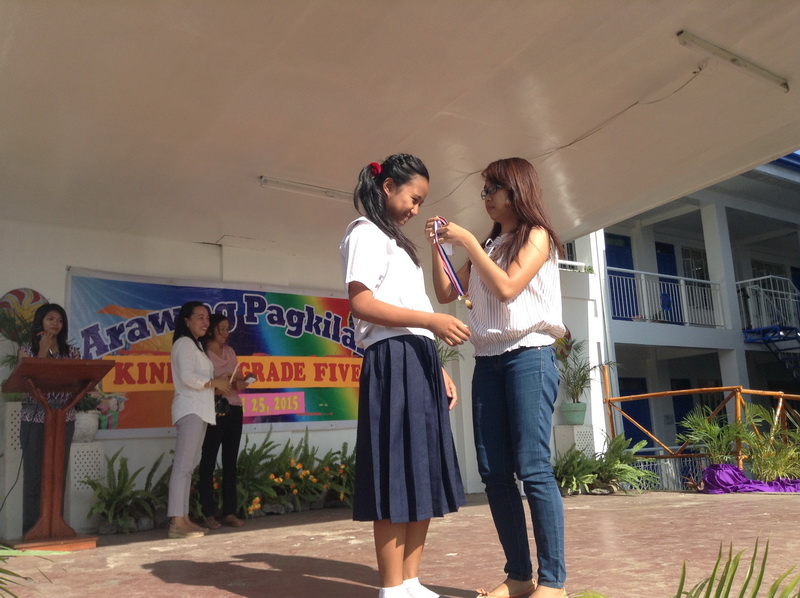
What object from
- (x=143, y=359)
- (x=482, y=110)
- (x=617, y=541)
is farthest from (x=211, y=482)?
(x=482, y=110)

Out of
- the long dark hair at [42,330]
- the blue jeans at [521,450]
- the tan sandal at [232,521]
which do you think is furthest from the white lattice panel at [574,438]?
the blue jeans at [521,450]

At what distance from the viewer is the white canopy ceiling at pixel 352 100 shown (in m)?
3.46

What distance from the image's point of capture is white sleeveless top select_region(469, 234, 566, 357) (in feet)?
7.23

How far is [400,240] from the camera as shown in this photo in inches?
84.9

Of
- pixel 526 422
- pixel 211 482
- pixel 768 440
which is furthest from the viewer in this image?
pixel 768 440

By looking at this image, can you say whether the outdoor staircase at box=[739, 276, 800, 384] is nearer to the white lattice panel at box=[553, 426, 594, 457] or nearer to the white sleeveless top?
the white lattice panel at box=[553, 426, 594, 457]

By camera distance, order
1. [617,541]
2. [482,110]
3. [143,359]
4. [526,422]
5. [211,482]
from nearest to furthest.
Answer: [526,422] < [617,541] < [482,110] < [211,482] < [143,359]

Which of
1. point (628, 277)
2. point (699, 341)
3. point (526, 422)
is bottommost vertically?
point (526, 422)

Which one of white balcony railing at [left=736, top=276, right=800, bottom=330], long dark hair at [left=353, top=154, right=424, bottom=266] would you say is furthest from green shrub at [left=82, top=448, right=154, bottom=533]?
white balcony railing at [left=736, top=276, right=800, bottom=330]

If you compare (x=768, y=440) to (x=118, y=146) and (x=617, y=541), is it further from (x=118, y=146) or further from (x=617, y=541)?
(x=118, y=146)

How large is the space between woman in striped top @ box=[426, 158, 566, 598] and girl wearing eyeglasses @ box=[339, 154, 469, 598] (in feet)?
0.54

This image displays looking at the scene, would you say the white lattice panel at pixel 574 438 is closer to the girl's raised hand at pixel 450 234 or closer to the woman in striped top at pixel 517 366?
the woman in striped top at pixel 517 366

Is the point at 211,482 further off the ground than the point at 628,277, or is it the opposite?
the point at 628,277

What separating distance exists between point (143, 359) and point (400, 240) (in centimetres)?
462
